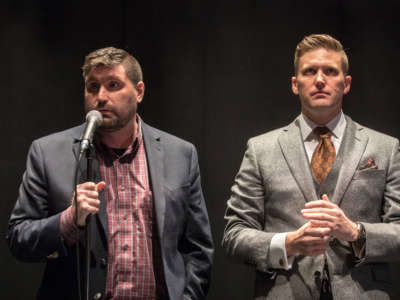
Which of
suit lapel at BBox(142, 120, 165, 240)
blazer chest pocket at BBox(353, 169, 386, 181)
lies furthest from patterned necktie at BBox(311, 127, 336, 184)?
suit lapel at BBox(142, 120, 165, 240)

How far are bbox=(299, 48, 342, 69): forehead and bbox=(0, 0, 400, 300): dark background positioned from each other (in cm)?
99

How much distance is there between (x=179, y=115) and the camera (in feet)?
11.9

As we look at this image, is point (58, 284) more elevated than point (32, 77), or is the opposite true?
point (32, 77)

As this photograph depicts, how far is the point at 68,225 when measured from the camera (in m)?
2.28

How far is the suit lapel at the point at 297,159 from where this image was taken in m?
2.42

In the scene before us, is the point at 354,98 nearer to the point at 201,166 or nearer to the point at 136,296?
the point at 201,166

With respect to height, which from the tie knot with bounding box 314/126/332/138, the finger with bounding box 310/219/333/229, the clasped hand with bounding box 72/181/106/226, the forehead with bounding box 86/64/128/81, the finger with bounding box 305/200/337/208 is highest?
the forehead with bounding box 86/64/128/81

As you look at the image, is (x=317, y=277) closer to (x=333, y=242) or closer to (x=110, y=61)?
(x=333, y=242)

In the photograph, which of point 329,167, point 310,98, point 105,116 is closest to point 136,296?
point 105,116

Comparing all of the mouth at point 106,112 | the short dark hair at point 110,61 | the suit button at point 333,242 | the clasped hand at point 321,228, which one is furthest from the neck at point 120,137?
the suit button at point 333,242

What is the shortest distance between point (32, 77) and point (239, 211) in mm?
1821

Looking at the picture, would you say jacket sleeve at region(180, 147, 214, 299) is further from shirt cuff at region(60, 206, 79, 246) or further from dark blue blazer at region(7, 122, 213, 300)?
shirt cuff at region(60, 206, 79, 246)

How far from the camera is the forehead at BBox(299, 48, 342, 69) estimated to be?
2.57 metres

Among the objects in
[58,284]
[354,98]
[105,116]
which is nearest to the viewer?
[58,284]
